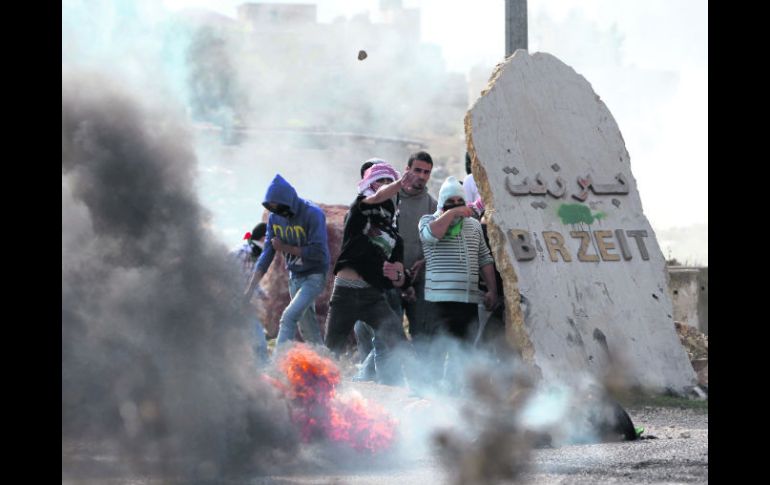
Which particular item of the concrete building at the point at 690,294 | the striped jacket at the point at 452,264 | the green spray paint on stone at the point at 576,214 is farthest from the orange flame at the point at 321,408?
the concrete building at the point at 690,294

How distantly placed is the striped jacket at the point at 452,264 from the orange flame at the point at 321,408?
1801 mm

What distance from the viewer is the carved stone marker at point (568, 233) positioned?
28.1 ft

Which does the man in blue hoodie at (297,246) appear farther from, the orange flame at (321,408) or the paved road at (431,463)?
the orange flame at (321,408)

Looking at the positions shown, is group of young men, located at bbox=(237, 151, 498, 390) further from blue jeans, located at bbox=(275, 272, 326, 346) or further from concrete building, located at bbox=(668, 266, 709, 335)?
concrete building, located at bbox=(668, 266, 709, 335)

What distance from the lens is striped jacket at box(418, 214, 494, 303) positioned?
26.9 ft

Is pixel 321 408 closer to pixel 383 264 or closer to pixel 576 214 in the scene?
pixel 383 264

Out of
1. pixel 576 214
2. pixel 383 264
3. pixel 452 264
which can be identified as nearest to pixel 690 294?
pixel 576 214

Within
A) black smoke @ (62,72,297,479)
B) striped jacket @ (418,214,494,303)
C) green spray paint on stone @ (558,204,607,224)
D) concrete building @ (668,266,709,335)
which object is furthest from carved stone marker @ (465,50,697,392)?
concrete building @ (668,266,709,335)

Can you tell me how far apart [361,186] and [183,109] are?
91.3 inches

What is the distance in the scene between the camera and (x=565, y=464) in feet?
20.6
